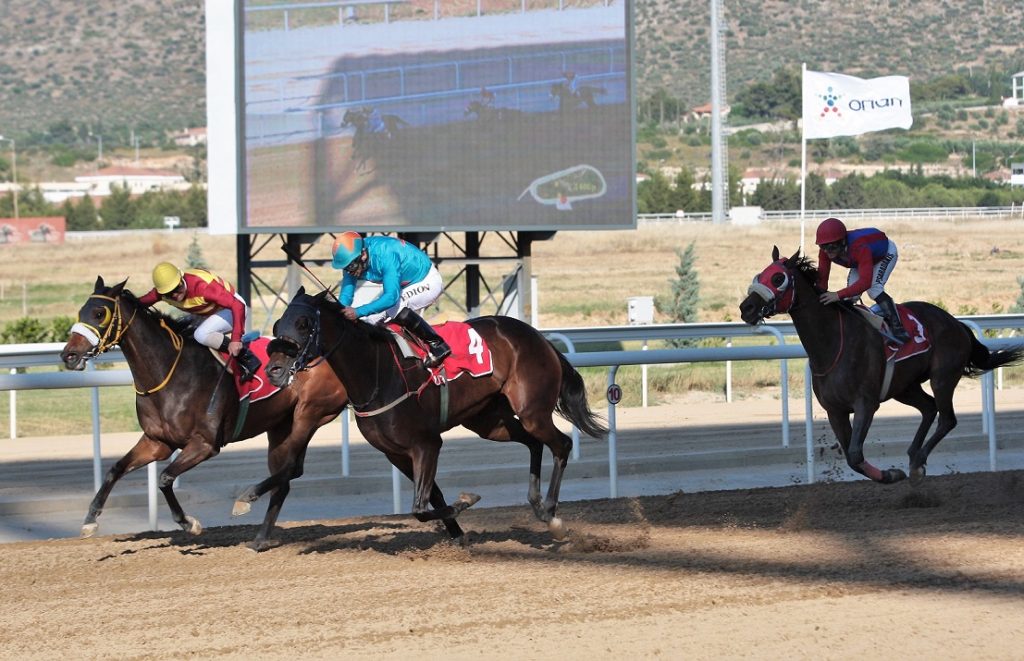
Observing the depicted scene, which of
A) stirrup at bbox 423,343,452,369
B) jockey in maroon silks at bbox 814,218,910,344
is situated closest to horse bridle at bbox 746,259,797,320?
jockey in maroon silks at bbox 814,218,910,344

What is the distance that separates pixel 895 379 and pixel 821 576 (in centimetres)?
258

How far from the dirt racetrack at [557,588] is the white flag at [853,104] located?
20.6m

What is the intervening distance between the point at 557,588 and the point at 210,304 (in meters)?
2.42

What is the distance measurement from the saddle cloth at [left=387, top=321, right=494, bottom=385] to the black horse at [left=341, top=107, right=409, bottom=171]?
1100 cm

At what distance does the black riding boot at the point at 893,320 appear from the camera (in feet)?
25.5

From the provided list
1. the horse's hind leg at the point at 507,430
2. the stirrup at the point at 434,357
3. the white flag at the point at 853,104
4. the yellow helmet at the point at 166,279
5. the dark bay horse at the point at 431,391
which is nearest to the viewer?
the dark bay horse at the point at 431,391

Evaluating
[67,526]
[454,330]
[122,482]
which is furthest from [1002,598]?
[122,482]

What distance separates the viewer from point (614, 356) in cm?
833

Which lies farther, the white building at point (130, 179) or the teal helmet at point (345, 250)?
the white building at point (130, 179)

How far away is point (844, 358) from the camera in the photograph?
7.48m

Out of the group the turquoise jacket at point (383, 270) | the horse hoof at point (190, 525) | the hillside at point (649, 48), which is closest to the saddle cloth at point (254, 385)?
the horse hoof at point (190, 525)

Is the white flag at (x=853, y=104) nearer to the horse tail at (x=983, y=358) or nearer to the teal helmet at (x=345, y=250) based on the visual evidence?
the horse tail at (x=983, y=358)

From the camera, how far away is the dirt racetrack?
4.49 meters

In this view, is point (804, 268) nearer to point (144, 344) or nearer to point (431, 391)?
point (431, 391)
